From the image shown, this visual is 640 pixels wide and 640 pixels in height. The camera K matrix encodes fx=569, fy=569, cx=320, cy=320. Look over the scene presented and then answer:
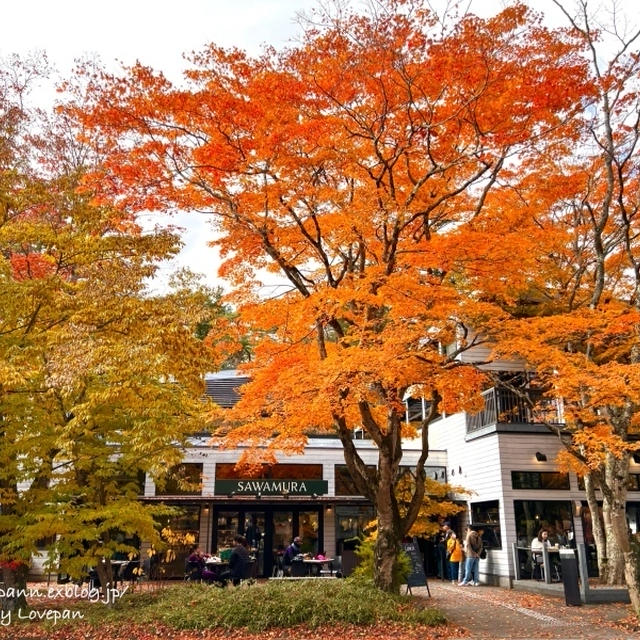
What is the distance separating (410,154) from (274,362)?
511cm

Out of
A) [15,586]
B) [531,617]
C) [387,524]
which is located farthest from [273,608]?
[15,586]

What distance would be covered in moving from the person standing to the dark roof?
10542mm

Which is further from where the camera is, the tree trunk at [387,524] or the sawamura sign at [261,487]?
the sawamura sign at [261,487]

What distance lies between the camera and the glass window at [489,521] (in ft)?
56.7

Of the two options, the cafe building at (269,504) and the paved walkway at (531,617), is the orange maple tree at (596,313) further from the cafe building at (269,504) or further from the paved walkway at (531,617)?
the cafe building at (269,504)

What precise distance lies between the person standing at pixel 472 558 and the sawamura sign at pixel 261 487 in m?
5.39

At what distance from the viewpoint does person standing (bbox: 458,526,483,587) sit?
52.9 ft

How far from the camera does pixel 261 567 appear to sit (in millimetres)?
18656

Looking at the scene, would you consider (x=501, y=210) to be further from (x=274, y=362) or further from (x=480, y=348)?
(x=480, y=348)

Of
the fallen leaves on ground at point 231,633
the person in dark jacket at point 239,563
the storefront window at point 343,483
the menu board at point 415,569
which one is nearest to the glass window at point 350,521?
the storefront window at point 343,483

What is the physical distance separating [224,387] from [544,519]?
12849 millimetres

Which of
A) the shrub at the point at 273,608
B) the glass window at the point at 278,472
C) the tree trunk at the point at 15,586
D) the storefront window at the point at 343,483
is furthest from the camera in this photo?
the storefront window at the point at 343,483

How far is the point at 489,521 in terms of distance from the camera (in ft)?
58.4

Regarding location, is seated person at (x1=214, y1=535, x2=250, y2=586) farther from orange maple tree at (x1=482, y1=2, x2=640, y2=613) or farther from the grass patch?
orange maple tree at (x1=482, y1=2, x2=640, y2=613)
